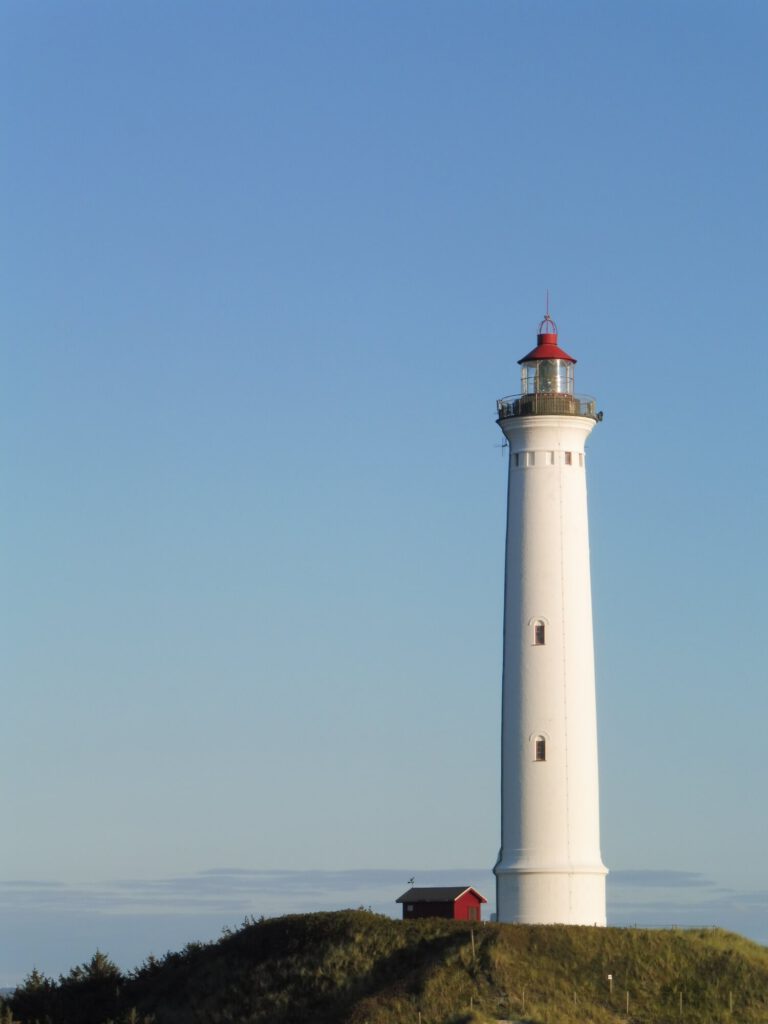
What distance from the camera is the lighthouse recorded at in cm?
5156

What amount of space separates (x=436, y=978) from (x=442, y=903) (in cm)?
1020

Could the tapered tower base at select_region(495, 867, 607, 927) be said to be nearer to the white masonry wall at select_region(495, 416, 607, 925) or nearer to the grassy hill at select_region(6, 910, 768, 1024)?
the white masonry wall at select_region(495, 416, 607, 925)

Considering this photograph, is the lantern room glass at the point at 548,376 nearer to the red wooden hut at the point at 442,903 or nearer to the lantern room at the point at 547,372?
the lantern room at the point at 547,372

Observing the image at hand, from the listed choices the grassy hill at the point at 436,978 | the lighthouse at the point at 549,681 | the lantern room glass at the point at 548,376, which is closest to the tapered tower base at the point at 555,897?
the lighthouse at the point at 549,681

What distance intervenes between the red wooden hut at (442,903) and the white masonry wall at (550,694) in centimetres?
280

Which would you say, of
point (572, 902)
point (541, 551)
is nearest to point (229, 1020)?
point (572, 902)

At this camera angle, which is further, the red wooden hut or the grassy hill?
the red wooden hut

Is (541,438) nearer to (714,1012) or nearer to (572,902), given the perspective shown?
(572,902)

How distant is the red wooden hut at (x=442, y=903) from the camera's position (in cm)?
5491

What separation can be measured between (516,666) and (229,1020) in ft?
41.6

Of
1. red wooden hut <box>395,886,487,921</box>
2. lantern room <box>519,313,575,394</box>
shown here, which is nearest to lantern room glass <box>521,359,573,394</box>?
lantern room <box>519,313,575,394</box>

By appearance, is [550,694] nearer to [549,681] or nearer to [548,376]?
[549,681]

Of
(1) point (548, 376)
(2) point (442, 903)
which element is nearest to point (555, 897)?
(2) point (442, 903)

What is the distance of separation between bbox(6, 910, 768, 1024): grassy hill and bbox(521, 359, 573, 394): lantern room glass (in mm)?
15933
